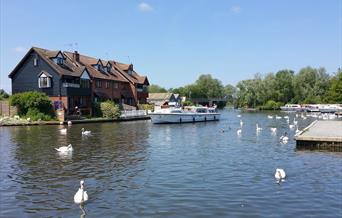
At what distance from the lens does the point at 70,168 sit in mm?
22078

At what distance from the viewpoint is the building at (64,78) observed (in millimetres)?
60938

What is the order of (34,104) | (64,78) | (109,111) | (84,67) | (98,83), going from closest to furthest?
(34,104), (64,78), (109,111), (84,67), (98,83)

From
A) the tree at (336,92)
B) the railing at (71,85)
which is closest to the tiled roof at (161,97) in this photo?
the tree at (336,92)

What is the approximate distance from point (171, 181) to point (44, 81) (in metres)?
47.6

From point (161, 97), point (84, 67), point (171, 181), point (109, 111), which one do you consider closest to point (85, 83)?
point (84, 67)

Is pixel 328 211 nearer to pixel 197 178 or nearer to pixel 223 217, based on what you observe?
pixel 223 217

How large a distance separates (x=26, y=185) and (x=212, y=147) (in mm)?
16107

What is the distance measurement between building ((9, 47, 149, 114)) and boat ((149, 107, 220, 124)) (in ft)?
42.4

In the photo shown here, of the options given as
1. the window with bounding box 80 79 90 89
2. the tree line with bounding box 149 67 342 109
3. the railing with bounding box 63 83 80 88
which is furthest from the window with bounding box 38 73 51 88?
the tree line with bounding box 149 67 342 109

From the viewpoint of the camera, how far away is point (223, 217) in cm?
1338

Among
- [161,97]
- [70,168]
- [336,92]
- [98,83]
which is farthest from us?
[336,92]

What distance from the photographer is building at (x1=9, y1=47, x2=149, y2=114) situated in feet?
200

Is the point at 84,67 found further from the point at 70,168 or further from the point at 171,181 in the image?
the point at 171,181

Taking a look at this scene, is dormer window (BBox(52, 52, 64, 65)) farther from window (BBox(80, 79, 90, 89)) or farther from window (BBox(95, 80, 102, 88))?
window (BBox(95, 80, 102, 88))
